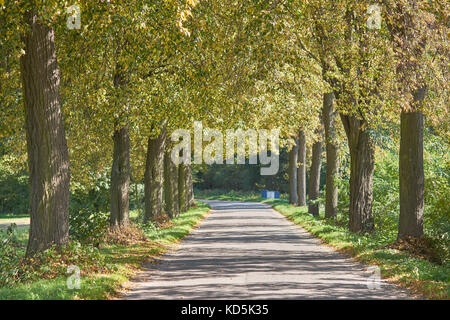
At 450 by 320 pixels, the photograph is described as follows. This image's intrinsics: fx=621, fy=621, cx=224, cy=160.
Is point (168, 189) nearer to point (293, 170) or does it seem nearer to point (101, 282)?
point (293, 170)

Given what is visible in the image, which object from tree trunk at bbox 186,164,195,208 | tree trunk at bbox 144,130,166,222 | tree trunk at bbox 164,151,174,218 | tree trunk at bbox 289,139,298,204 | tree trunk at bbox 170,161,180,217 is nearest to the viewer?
tree trunk at bbox 144,130,166,222

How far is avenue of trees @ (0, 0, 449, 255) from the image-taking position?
42.7ft

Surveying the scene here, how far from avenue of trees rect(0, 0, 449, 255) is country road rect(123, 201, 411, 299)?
2593 mm

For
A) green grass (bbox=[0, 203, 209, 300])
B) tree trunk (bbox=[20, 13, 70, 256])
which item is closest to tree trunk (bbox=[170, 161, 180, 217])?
green grass (bbox=[0, 203, 209, 300])

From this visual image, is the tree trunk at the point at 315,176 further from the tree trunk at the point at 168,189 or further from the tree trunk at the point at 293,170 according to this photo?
the tree trunk at the point at 293,170

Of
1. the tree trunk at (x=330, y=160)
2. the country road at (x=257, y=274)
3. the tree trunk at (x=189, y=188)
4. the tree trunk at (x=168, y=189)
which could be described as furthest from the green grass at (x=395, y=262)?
the tree trunk at (x=189, y=188)

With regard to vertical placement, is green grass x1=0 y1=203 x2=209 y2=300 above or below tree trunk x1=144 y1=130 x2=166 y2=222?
below

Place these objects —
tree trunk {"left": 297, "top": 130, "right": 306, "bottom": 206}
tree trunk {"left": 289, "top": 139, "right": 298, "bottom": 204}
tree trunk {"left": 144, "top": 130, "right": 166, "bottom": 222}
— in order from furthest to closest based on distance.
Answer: tree trunk {"left": 289, "top": 139, "right": 298, "bottom": 204} → tree trunk {"left": 297, "top": 130, "right": 306, "bottom": 206} → tree trunk {"left": 144, "top": 130, "right": 166, "bottom": 222}

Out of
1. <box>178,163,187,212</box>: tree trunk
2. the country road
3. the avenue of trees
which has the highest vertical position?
the avenue of trees

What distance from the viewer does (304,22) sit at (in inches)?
704

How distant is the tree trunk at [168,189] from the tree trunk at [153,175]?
5593mm

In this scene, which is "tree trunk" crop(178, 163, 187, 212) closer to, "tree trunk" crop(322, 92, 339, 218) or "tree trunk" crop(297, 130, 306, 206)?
"tree trunk" crop(297, 130, 306, 206)
